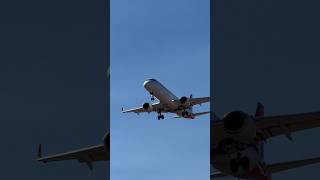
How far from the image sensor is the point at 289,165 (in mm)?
17609

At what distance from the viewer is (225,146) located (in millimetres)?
15188

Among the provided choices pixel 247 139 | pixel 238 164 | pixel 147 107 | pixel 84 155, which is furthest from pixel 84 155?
pixel 147 107

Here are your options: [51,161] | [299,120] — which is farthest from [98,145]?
[299,120]

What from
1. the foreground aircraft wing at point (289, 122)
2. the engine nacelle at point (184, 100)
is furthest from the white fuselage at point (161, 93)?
the foreground aircraft wing at point (289, 122)

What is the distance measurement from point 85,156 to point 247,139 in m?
5.05

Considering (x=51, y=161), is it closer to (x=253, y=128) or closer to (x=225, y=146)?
(x=225, y=146)

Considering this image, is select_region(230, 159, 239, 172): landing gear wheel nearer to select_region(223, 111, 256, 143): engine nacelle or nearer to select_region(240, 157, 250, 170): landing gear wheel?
select_region(240, 157, 250, 170): landing gear wheel

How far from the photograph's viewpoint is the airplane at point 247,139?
13.6 m

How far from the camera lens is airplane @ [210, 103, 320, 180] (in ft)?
44.5

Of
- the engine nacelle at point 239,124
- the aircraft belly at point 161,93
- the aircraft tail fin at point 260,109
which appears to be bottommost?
the engine nacelle at point 239,124

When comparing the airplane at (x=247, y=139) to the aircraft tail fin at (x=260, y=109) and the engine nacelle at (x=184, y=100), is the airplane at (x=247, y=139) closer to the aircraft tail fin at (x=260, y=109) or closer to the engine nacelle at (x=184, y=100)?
the aircraft tail fin at (x=260, y=109)

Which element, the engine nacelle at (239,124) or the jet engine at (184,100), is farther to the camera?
the jet engine at (184,100)

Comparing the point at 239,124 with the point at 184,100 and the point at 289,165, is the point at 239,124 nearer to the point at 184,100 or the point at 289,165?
the point at 289,165

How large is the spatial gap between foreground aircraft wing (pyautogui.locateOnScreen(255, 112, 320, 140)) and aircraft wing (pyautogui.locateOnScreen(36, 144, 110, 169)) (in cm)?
467
